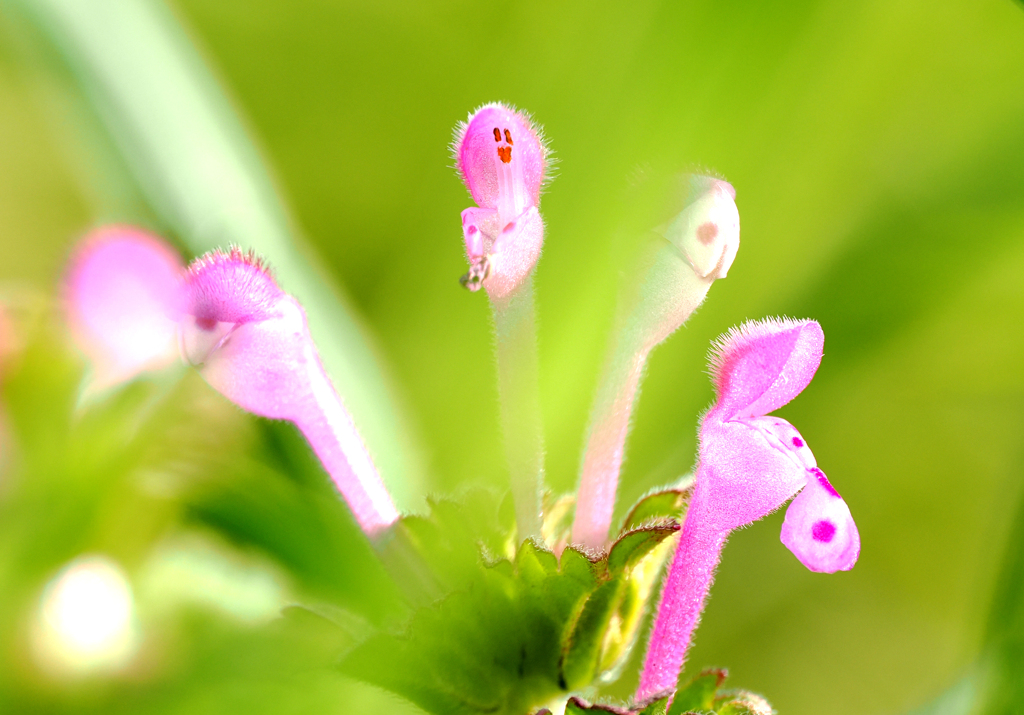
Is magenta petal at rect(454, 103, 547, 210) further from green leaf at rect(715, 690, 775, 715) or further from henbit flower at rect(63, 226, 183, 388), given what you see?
green leaf at rect(715, 690, 775, 715)

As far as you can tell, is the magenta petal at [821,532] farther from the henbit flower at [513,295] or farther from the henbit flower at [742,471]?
the henbit flower at [513,295]

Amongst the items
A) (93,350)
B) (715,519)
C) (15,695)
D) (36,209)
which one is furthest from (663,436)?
(36,209)

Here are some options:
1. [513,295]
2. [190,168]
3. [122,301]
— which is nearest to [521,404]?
[513,295]

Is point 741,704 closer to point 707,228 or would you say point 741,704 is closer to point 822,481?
point 822,481

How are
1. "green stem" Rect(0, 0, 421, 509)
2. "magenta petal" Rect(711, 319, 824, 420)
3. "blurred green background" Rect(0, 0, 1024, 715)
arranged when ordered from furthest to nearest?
"green stem" Rect(0, 0, 421, 509), "blurred green background" Rect(0, 0, 1024, 715), "magenta petal" Rect(711, 319, 824, 420)

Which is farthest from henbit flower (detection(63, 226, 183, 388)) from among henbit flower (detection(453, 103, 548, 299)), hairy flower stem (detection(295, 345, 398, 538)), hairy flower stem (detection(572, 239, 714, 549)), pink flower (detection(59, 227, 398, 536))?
hairy flower stem (detection(572, 239, 714, 549))

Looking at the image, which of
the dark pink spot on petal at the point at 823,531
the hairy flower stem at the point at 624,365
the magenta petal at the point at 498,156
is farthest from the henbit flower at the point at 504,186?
the dark pink spot on petal at the point at 823,531

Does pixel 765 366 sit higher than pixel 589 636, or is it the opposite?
pixel 765 366
